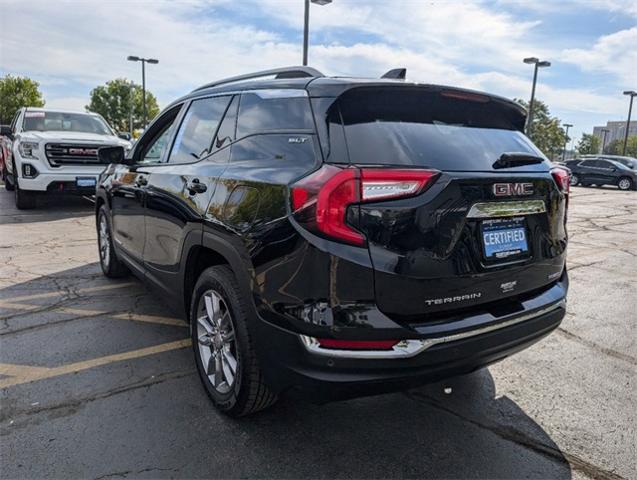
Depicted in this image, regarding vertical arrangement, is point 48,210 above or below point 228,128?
below

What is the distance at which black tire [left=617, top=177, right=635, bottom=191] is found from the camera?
80.0ft

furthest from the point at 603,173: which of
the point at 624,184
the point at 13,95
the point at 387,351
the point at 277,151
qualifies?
the point at 13,95

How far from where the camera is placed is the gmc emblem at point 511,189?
2344 mm

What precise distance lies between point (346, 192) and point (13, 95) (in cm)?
6695

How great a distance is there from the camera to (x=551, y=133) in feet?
213

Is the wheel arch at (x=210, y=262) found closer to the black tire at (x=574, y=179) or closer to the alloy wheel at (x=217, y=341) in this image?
the alloy wheel at (x=217, y=341)

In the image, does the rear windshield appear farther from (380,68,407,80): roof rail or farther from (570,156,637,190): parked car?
(570,156,637,190): parked car

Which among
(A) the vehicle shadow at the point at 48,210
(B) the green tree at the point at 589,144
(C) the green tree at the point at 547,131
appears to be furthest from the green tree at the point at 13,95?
(B) the green tree at the point at 589,144

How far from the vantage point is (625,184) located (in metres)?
24.7

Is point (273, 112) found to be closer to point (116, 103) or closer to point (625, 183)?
point (625, 183)

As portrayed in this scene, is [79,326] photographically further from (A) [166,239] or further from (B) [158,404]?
(B) [158,404]

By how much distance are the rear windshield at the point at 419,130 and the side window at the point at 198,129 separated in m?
1.18

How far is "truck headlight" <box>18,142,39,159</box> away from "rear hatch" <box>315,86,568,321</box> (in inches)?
354

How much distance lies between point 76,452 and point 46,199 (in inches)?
451
